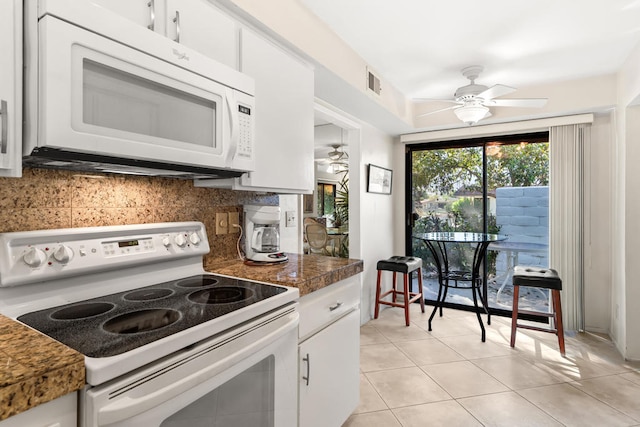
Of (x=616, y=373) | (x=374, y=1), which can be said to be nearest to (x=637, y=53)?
Answer: (x=374, y=1)

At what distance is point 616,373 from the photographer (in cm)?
254

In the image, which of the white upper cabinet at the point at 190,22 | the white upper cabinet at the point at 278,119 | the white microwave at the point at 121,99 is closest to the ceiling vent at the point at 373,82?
the white upper cabinet at the point at 278,119

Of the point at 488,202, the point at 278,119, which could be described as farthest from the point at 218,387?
the point at 488,202

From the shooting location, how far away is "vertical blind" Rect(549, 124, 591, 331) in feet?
11.0

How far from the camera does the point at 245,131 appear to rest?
148 cm

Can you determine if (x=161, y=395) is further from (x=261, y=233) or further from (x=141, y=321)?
(x=261, y=233)

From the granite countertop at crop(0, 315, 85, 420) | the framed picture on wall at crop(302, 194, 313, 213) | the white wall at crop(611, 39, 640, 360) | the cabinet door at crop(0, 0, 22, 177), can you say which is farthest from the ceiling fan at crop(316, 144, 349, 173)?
the granite countertop at crop(0, 315, 85, 420)

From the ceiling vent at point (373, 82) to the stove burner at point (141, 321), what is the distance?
90.8 inches

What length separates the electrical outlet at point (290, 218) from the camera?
2.41 meters

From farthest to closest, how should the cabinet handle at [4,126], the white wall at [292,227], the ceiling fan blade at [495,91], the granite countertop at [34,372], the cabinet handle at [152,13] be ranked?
the ceiling fan blade at [495,91], the white wall at [292,227], the cabinet handle at [152,13], the cabinet handle at [4,126], the granite countertop at [34,372]

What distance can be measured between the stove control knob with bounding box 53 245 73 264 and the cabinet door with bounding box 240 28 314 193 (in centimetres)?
71

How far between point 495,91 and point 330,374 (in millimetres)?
2283

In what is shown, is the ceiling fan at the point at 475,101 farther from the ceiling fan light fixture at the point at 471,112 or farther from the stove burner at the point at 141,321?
the stove burner at the point at 141,321

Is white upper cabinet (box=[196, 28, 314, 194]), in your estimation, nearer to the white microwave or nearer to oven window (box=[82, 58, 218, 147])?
the white microwave
